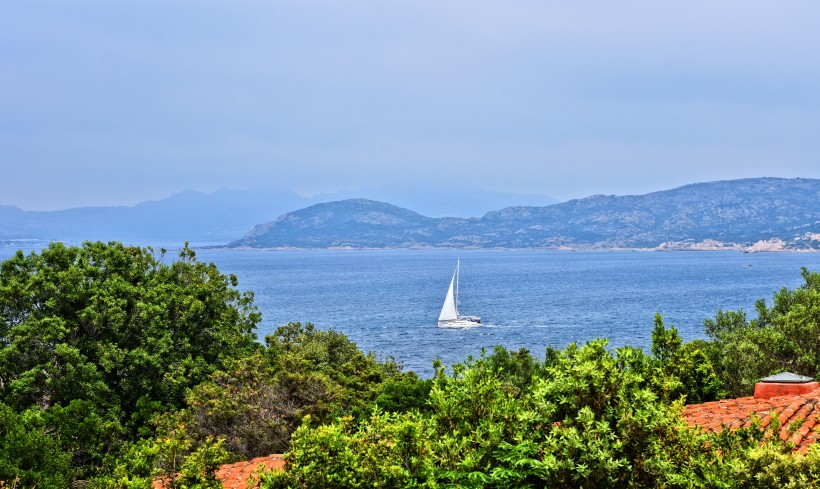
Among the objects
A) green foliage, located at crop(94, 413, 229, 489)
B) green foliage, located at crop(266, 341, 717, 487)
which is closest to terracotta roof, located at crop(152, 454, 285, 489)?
green foliage, located at crop(94, 413, 229, 489)

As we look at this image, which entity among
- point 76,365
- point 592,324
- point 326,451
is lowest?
point 592,324

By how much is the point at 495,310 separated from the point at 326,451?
98.6 m

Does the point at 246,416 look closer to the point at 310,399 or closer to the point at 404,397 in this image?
the point at 310,399

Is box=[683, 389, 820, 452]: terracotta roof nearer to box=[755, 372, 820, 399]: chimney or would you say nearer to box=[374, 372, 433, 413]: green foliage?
box=[755, 372, 820, 399]: chimney

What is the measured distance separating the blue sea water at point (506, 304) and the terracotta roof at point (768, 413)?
4592cm

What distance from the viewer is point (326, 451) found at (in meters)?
7.93

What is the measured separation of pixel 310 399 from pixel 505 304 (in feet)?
304

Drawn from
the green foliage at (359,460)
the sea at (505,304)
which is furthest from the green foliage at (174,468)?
the sea at (505,304)

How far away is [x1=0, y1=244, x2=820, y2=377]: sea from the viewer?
7444 cm

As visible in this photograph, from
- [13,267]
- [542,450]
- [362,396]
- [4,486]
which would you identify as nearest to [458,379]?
[542,450]

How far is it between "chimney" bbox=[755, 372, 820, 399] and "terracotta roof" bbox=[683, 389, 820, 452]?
0.74 feet

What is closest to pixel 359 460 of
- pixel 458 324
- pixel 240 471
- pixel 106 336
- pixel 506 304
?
pixel 240 471

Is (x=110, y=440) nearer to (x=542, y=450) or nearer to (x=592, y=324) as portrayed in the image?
(x=542, y=450)

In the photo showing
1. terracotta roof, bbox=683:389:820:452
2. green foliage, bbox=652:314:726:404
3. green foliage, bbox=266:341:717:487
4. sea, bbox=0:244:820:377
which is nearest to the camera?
green foliage, bbox=266:341:717:487
